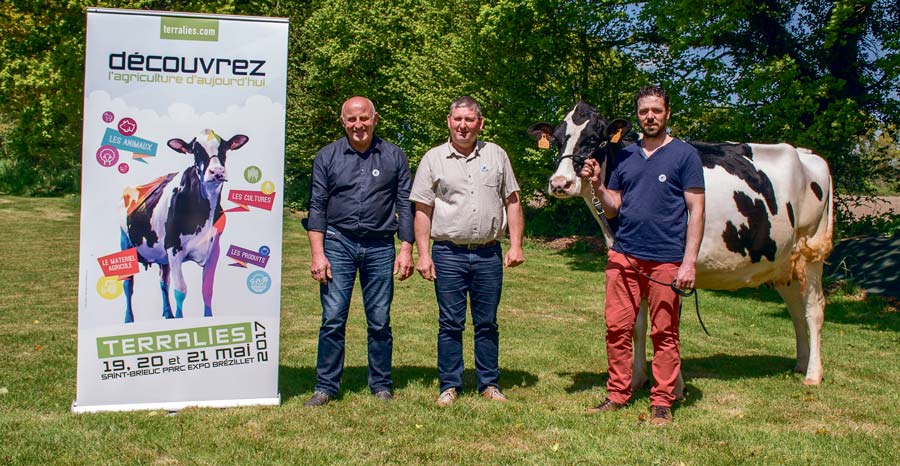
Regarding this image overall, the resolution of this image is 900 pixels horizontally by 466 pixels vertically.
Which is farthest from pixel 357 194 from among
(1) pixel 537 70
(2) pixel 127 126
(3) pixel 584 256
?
(1) pixel 537 70

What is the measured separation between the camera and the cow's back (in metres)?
7.03

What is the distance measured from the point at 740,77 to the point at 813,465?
525 inches

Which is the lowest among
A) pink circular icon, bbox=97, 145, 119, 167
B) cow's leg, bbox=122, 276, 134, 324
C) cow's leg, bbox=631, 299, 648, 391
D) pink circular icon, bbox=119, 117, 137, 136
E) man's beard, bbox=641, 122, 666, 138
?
cow's leg, bbox=631, 299, 648, 391

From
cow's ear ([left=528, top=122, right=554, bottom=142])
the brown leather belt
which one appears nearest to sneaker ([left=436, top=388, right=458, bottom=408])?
the brown leather belt

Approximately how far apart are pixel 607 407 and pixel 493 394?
0.95 m

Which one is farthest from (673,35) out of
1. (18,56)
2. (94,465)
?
(18,56)

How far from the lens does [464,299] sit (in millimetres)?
6527

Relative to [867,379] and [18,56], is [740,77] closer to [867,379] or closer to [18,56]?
[867,379]

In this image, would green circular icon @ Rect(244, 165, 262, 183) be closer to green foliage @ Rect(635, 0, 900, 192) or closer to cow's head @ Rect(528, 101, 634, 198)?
cow's head @ Rect(528, 101, 634, 198)

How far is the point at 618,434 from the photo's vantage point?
5.71 metres

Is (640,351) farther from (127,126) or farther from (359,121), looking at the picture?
(127,126)

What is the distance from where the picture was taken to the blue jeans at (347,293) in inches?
253

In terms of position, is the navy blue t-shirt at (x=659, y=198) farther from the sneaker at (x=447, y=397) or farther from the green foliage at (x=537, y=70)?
the green foliage at (x=537, y=70)

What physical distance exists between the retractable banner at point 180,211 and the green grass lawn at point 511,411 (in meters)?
0.34
